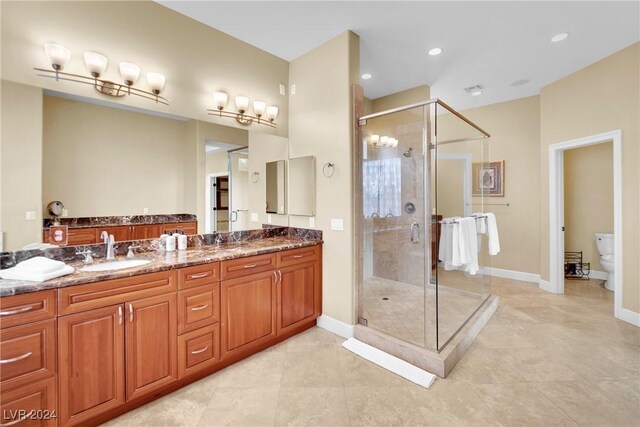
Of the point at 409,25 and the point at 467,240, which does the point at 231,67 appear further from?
the point at 467,240

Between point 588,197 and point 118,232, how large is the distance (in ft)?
21.2

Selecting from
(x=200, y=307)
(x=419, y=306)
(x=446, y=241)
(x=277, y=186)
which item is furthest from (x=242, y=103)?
(x=419, y=306)

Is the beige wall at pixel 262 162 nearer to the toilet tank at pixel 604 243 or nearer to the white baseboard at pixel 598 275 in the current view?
the toilet tank at pixel 604 243

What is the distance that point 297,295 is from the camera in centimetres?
275

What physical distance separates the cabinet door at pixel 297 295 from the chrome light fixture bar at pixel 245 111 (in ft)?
5.49

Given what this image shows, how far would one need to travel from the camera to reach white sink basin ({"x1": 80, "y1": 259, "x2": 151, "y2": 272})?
178 cm

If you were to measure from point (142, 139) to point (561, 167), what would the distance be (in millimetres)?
5302

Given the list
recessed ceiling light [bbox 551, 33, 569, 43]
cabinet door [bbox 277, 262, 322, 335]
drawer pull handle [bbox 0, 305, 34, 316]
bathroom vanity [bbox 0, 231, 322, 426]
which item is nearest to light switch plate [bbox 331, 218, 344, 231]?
cabinet door [bbox 277, 262, 322, 335]

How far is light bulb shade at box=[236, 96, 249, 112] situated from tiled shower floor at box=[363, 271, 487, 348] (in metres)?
2.39

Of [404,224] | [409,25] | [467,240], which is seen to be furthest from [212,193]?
[467,240]

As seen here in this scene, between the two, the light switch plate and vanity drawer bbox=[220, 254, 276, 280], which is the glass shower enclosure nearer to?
the light switch plate

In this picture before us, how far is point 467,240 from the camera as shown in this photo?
297 cm

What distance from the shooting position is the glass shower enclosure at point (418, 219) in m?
2.51

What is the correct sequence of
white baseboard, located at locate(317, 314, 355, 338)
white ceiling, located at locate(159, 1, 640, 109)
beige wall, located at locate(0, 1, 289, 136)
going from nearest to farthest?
beige wall, located at locate(0, 1, 289, 136) → white ceiling, located at locate(159, 1, 640, 109) → white baseboard, located at locate(317, 314, 355, 338)
